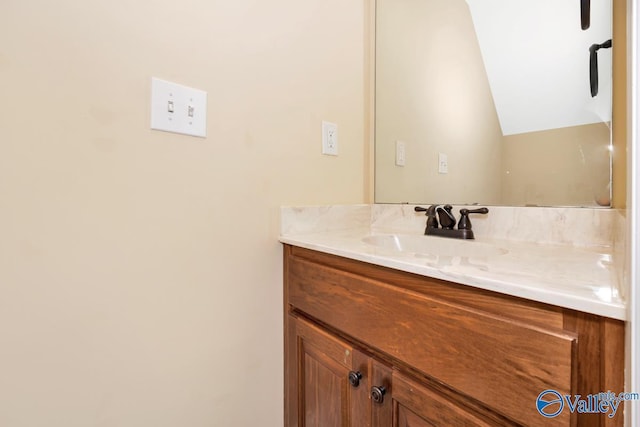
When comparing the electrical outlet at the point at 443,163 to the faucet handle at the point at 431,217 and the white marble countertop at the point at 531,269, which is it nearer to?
the faucet handle at the point at 431,217

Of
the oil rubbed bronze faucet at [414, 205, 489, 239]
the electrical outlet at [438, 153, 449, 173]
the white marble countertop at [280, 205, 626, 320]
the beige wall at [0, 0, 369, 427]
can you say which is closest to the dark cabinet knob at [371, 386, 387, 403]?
the white marble countertop at [280, 205, 626, 320]

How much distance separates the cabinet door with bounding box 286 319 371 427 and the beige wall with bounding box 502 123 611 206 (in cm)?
70

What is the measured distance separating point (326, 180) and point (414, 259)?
57 cm

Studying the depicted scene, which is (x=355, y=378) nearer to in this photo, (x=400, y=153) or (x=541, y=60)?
(x=400, y=153)

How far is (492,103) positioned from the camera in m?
0.97

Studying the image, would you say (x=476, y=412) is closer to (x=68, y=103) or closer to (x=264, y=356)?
(x=264, y=356)

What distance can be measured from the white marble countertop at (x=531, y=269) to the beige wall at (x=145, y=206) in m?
0.27

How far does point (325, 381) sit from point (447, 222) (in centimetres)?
62

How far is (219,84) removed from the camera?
785 mm

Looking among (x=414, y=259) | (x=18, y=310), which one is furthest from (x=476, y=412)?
(x=18, y=310)

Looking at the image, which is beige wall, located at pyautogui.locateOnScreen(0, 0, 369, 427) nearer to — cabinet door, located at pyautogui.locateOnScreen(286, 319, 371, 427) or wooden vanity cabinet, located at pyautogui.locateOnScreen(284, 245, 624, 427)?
cabinet door, located at pyautogui.locateOnScreen(286, 319, 371, 427)

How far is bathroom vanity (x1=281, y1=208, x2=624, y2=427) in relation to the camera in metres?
0.35

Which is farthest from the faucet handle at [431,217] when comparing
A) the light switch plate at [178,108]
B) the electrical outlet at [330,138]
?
the light switch plate at [178,108]

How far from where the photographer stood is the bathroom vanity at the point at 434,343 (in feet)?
1.16
